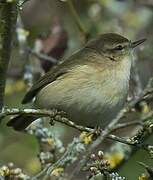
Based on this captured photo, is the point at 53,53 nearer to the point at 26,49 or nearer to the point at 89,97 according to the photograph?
the point at 26,49

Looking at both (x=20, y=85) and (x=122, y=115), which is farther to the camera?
(x=20, y=85)

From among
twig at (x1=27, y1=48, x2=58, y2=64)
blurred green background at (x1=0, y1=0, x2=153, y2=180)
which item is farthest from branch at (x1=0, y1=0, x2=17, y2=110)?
twig at (x1=27, y1=48, x2=58, y2=64)

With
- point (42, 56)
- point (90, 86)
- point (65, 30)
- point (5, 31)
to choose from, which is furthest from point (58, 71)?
point (5, 31)

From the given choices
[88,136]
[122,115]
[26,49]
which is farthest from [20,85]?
[122,115]

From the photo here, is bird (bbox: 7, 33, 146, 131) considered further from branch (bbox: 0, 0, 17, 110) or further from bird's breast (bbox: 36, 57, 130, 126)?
branch (bbox: 0, 0, 17, 110)

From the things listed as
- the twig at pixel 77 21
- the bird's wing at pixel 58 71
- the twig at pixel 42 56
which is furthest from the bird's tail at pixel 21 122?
the twig at pixel 77 21
